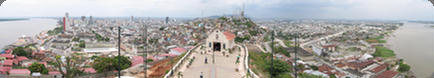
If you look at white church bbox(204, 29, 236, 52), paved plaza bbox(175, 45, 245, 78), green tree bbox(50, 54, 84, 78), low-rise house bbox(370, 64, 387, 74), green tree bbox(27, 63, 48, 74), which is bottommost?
low-rise house bbox(370, 64, 387, 74)

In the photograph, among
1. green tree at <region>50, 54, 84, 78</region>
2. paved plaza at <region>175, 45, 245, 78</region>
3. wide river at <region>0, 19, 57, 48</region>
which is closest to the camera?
paved plaza at <region>175, 45, 245, 78</region>

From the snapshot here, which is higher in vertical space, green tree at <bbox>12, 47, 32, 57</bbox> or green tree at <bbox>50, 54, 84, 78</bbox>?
green tree at <bbox>12, 47, 32, 57</bbox>

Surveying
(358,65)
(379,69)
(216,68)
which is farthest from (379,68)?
(216,68)

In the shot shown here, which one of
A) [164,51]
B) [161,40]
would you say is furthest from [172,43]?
[164,51]

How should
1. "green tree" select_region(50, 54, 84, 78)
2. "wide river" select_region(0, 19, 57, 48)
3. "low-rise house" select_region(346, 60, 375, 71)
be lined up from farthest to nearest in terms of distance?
"wide river" select_region(0, 19, 57, 48) < "low-rise house" select_region(346, 60, 375, 71) < "green tree" select_region(50, 54, 84, 78)

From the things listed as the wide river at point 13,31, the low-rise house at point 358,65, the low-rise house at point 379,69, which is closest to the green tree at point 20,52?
the wide river at point 13,31

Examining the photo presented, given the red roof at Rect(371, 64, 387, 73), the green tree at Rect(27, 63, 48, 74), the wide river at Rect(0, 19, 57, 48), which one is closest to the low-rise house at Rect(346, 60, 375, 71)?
the red roof at Rect(371, 64, 387, 73)

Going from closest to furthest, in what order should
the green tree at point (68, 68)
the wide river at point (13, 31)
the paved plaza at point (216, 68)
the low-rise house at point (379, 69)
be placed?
1. the paved plaza at point (216, 68)
2. the green tree at point (68, 68)
3. the low-rise house at point (379, 69)
4. the wide river at point (13, 31)

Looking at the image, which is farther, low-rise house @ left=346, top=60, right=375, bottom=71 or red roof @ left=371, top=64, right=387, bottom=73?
low-rise house @ left=346, top=60, right=375, bottom=71

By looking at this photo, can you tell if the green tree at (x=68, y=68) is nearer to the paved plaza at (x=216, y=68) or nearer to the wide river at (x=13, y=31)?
the paved plaza at (x=216, y=68)

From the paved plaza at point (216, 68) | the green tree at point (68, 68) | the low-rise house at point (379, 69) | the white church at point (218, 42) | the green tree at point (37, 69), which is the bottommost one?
the low-rise house at point (379, 69)

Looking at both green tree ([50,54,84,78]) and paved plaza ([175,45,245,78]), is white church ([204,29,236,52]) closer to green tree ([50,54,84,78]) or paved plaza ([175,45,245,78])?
paved plaza ([175,45,245,78])
